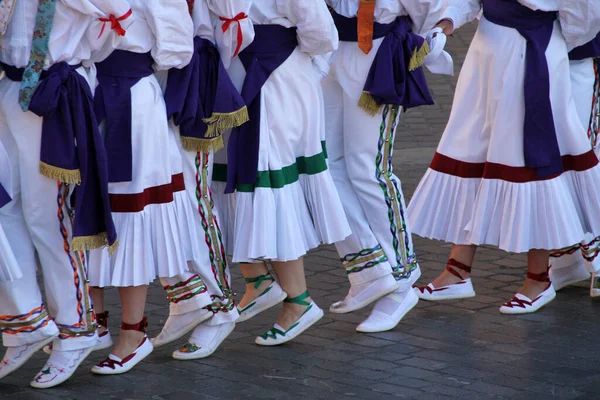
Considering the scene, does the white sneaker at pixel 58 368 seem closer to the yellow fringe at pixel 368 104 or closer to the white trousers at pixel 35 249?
the white trousers at pixel 35 249

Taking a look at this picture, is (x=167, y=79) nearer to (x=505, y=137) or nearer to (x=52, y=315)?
(x=52, y=315)

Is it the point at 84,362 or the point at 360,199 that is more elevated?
the point at 360,199

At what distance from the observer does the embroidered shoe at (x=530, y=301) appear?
18.4 ft

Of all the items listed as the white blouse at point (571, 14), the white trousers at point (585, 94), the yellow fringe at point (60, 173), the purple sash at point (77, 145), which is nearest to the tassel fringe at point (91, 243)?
the purple sash at point (77, 145)

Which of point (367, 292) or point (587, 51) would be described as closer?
point (367, 292)

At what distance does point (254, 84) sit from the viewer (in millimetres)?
4906

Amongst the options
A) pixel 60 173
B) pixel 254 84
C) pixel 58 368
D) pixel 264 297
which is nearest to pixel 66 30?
pixel 60 173

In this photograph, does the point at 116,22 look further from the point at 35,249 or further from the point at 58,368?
the point at 58,368

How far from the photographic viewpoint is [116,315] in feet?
18.2

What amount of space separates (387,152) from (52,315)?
69.0 inches

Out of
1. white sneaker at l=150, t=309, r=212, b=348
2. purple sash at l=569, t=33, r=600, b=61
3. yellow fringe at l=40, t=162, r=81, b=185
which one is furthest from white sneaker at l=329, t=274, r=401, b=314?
yellow fringe at l=40, t=162, r=81, b=185

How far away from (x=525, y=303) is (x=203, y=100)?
6.49 ft

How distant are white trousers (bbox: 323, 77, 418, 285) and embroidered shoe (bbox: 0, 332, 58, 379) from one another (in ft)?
5.11

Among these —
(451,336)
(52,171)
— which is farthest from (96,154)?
(451,336)
